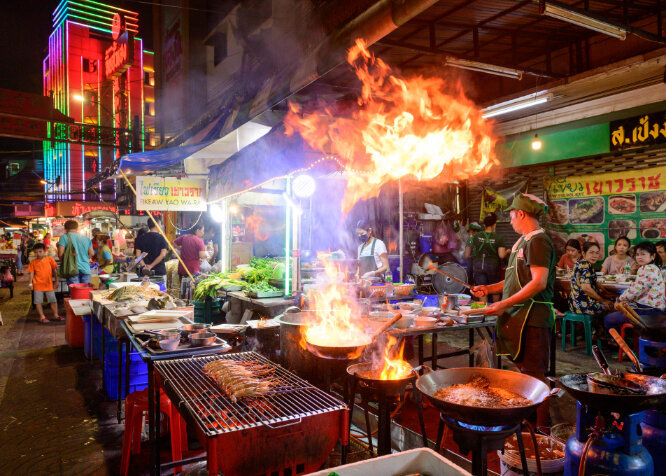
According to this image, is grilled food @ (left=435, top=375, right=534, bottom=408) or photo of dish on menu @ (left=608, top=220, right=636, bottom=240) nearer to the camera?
grilled food @ (left=435, top=375, right=534, bottom=408)

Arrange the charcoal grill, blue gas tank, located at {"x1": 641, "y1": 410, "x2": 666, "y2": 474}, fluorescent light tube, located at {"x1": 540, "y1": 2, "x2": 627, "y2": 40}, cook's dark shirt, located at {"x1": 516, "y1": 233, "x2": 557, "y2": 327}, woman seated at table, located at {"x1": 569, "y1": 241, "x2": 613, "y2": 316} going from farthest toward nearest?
1. woman seated at table, located at {"x1": 569, "y1": 241, "x2": 613, "y2": 316}
2. fluorescent light tube, located at {"x1": 540, "y1": 2, "x2": 627, "y2": 40}
3. cook's dark shirt, located at {"x1": 516, "y1": 233, "x2": 557, "y2": 327}
4. blue gas tank, located at {"x1": 641, "y1": 410, "x2": 666, "y2": 474}
5. the charcoal grill

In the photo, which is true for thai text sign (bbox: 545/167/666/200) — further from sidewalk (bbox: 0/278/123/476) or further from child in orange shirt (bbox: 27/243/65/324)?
child in orange shirt (bbox: 27/243/65/324)

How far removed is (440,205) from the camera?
1386 cm

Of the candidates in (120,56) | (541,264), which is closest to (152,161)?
(541,264)

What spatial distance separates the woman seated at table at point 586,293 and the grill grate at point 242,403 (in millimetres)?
6877

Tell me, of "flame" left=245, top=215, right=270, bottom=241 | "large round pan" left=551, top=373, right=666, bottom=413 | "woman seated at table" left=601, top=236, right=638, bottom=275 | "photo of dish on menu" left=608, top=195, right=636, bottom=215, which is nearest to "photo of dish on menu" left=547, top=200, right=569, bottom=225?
"photo of dish on menu" left=608, top=195, right=636, bottom=215

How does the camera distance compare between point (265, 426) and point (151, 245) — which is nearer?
point (265, 426)

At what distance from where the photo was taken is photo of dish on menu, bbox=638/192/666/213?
366 inches

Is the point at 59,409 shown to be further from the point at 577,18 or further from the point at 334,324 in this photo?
the point at 577,18

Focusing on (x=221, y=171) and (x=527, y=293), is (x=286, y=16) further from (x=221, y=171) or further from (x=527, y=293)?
(x=527, y=293)

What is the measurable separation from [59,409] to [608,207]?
11.7 m

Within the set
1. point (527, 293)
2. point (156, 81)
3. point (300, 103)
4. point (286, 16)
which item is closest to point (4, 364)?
point (300, 103)

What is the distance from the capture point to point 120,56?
64.7 feet

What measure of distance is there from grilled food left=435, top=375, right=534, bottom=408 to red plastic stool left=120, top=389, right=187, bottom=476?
8.74 ft
